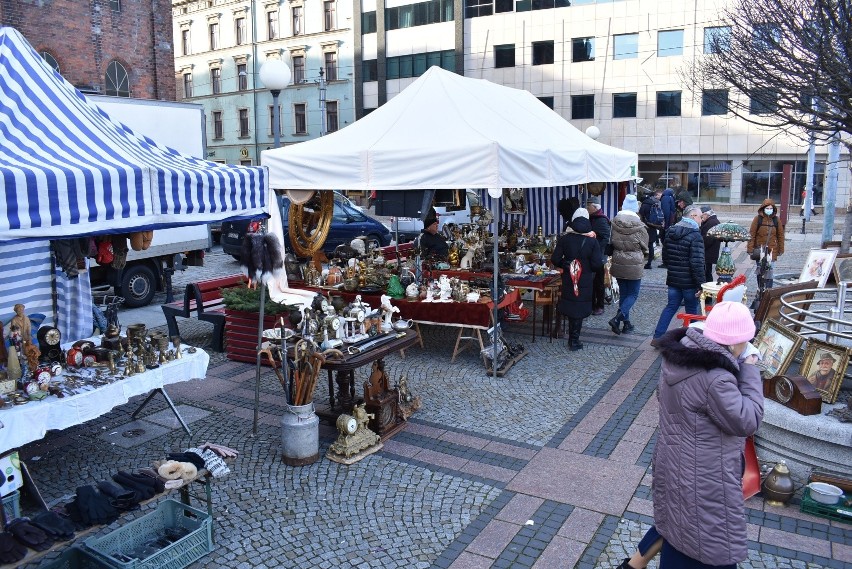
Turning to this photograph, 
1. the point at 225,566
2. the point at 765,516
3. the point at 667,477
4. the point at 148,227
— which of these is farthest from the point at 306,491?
the point at 765,516

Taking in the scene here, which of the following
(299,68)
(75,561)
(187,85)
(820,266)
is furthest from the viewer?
(187,85)

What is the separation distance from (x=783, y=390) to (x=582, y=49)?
29.8 metres

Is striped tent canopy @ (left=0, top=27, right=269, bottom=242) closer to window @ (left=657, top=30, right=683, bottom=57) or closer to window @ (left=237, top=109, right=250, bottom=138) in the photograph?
window @ (left=657, top=30, right=683, bottom=57)

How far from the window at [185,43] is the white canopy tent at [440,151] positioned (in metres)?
40.5

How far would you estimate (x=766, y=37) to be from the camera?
299 inches

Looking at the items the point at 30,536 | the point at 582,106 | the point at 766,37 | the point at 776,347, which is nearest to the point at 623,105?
the point at 582,106

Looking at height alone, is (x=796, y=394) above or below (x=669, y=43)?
below

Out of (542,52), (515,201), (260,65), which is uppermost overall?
(260,65)

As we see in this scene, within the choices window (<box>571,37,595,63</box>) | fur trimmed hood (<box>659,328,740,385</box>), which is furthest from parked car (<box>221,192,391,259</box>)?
window (<box>571,37,595,63</box>)

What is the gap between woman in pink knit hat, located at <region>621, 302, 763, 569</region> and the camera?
310 centimetres

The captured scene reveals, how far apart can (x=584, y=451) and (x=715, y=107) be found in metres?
27.4

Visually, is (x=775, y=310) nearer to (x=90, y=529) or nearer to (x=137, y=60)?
(x=90, y=529)

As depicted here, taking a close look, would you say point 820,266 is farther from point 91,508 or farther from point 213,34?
point 213,34

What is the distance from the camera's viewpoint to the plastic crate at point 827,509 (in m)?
4.57
